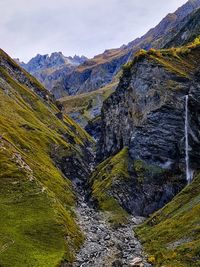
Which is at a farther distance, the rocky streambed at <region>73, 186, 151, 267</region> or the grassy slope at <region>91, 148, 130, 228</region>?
the grassy slope at <region>91, 148, 130, 228</region>

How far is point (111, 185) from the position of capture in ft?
465

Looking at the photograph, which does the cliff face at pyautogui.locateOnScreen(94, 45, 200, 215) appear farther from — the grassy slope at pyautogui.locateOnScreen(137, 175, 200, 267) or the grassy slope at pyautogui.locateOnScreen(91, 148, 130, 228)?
the grassy slope at pyautogui.locateOnScreen(137, 175, 200, 267)

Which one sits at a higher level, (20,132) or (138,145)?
(20,132)

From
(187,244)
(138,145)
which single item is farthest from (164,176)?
(187,244)

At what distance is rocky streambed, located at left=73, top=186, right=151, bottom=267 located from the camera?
84.4 meters

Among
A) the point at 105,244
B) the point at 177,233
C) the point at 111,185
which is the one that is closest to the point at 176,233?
the point at 177,233

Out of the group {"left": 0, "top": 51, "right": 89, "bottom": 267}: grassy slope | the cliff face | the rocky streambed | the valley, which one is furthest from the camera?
the cliff face

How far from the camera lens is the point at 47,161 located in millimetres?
163125

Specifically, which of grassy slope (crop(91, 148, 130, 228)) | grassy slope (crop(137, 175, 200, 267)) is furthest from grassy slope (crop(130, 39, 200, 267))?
grassy slope (crop(91, 148, 130, 228))

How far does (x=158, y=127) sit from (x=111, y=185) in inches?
1075

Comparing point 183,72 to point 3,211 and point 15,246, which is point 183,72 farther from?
point 15,246

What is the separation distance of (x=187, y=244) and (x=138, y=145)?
73.6 meters

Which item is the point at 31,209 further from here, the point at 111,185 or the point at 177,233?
the point at 111,185

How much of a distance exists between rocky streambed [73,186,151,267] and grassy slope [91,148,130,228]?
2913 mm
